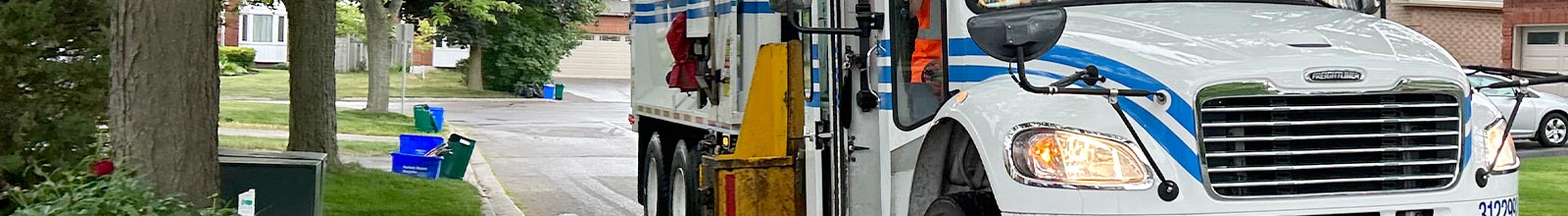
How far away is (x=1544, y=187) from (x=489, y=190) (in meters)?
8.44

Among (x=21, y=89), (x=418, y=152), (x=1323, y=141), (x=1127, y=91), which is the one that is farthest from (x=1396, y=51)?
(x=418, y=152)

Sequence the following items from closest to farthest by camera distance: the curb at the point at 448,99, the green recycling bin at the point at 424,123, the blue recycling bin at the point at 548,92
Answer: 1. the green recycling bin at the point at 424,123
2. the curb at the point at 448,99
3. the blue recycling bin at the point at 548,92

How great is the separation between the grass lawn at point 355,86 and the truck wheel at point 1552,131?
2571cm

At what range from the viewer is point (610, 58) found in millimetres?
61562

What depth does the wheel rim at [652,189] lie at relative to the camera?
9.80m

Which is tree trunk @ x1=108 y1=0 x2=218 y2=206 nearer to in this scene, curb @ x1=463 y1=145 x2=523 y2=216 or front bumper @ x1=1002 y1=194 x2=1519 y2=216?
front bumper @ x1=1002 y1=194 x2=1519 y2=216

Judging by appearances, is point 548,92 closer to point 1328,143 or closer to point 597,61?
point 597,61

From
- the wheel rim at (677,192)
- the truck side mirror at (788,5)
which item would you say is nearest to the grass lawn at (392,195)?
the wheel rim at (677,192)

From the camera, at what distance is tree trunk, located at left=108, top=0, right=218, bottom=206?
19.7ft

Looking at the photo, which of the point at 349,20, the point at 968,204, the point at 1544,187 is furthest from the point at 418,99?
the point at 968,204

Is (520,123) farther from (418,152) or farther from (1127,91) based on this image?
(1127,91)

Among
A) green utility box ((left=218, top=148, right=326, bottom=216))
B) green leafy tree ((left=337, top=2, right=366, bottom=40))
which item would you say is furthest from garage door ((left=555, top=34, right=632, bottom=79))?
green utility box ((left=218, top=148, right=326, bottom=216))

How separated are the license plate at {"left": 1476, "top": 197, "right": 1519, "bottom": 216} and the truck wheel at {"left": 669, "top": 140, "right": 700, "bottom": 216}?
407 cm

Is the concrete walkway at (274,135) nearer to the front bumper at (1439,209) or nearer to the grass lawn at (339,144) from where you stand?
the grass lawn at (339,144)
